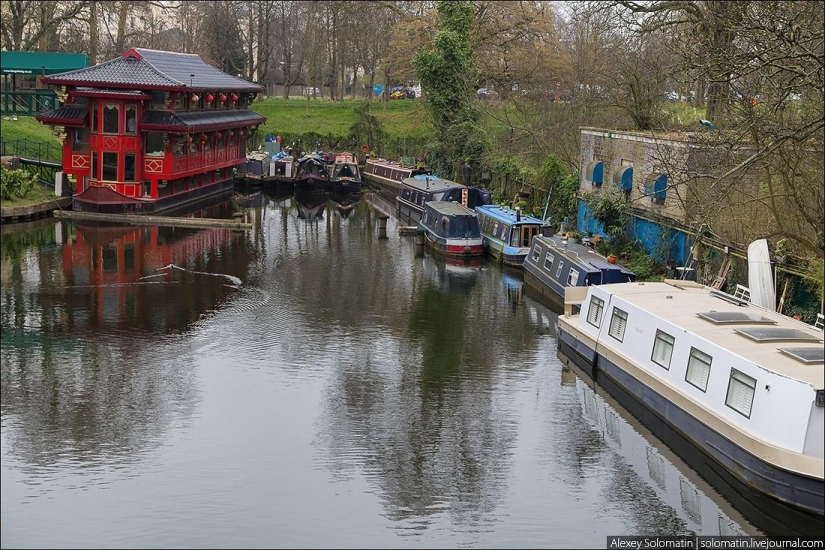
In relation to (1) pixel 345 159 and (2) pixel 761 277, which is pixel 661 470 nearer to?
(2) pixel 761 277

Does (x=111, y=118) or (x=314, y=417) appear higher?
(x=111, y=118)

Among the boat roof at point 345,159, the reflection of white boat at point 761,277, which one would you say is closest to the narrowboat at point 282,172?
the boat roof at point 345,159

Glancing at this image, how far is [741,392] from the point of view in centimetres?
1656

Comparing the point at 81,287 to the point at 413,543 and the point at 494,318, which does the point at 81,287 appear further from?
the point at 413,543

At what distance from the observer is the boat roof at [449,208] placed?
Answer: 1473 inches

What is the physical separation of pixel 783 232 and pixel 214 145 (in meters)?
34.7

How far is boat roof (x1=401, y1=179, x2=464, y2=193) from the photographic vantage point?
44.8 metres

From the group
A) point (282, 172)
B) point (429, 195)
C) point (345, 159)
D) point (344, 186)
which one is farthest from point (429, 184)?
point (282, 172)

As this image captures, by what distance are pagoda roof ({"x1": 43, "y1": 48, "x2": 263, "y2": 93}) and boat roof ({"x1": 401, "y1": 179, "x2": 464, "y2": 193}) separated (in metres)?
10.1

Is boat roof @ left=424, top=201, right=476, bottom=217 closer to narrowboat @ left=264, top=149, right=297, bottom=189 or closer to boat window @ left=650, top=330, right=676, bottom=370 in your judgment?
boat window @ left=650, top=330, right=676, bottom=370

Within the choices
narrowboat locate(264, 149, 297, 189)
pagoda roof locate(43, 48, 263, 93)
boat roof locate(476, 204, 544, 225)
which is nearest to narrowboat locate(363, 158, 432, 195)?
narrowboat locate(264, 149, 297, 189)

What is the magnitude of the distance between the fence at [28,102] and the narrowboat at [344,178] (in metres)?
14.6

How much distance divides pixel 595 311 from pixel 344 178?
34.9m

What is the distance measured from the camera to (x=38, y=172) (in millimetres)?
44438
